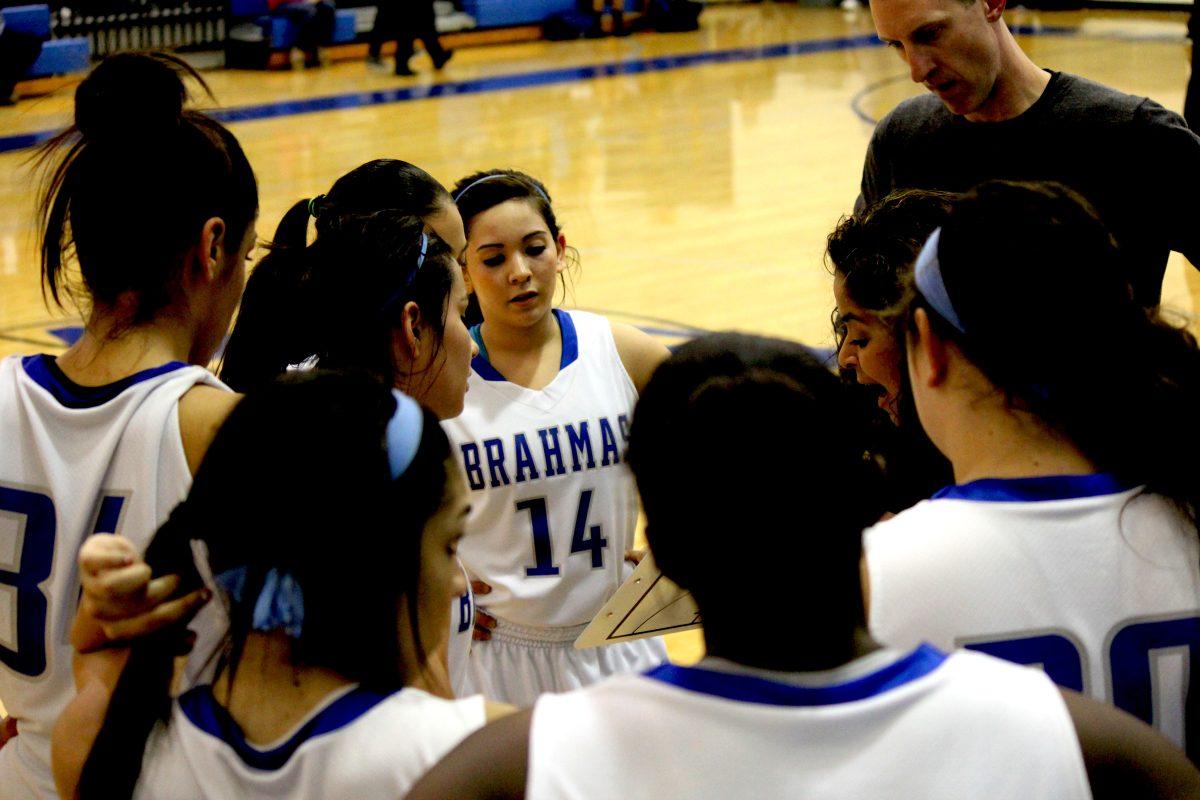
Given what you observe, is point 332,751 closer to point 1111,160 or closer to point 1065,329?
point 1065,329

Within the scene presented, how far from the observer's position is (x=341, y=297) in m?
2.35

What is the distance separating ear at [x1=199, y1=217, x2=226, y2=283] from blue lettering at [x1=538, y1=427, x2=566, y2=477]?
1102 mm

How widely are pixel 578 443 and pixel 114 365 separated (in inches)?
50.4

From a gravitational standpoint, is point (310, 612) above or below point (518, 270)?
above

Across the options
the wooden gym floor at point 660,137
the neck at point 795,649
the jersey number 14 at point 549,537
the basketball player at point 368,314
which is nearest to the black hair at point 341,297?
the basketball player at point 368,314

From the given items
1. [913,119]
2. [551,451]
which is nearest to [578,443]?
[551,451]

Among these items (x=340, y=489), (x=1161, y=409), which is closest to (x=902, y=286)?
(x=1161, y=409)

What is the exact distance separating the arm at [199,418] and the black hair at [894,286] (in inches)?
38.4

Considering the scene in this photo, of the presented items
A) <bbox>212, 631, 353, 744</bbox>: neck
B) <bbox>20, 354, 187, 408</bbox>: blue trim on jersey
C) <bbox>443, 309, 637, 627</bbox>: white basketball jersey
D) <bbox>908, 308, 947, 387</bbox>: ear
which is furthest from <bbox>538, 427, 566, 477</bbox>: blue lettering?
<bbox>212, 631, 353, 744</bbox>: neck

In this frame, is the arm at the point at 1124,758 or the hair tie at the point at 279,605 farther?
the hair tie at the point at 279,605

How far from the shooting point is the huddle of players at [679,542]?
116 cm

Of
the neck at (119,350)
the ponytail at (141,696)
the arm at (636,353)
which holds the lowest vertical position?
the arm at (636,353)

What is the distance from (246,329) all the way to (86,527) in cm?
72

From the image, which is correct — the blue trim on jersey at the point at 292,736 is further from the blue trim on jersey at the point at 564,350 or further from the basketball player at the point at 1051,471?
the blue trim on jersey at the point at 564,350
